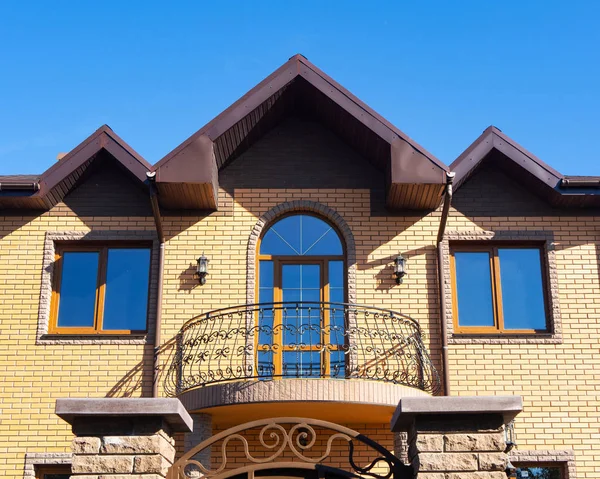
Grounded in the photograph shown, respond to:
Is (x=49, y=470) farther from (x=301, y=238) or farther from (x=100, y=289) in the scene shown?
(x=301, y=238)

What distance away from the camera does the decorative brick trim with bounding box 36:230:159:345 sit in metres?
12.2

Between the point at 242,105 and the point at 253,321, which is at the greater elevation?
the point at 242,105

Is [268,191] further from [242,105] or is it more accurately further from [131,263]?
[131,263]

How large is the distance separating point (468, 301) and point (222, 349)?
357 cm

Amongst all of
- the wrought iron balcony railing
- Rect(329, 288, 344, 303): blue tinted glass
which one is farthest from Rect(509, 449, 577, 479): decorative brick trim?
Rect(329, 288, 344, 303): blue tinted glass

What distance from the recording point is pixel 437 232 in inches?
502

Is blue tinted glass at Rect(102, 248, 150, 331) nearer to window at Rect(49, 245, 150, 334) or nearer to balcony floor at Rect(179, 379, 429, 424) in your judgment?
window at Rect(49, 245, 150, 334)

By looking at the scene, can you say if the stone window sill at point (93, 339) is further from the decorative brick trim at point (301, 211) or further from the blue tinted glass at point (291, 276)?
the blue tinted glass at point (291, 276)

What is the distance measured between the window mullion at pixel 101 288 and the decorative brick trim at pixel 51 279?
0.21 metres

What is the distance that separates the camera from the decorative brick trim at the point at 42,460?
1155cm

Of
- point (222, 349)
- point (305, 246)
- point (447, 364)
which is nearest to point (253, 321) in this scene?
point (222, 349)

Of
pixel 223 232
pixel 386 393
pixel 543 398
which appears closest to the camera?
pixel 386 393

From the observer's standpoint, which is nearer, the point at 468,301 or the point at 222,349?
the point at 222,349

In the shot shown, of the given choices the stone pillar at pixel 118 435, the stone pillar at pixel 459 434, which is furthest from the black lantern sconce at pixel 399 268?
the stone pillar at pixel 118 435
